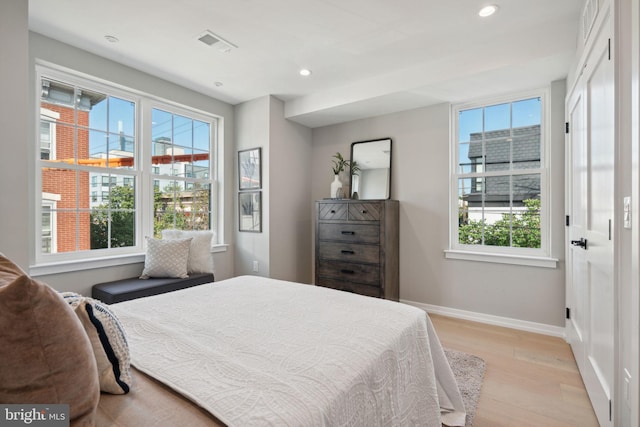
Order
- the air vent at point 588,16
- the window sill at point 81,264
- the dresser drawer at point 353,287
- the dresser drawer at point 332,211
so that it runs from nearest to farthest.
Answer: the air vent at point 588,16 < the window sill at point 81,264 < the dresser drawer at point 353,287 < the dresser drawer at point 332,211

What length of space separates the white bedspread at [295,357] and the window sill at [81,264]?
1.46 m

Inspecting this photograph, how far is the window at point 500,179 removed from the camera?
3.04m

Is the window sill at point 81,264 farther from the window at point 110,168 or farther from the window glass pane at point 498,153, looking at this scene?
the window glass pane at point 498,153

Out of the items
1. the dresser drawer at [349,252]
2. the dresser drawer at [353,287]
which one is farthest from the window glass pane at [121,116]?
the dresser drawer at [353,287]

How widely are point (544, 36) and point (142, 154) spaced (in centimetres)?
387

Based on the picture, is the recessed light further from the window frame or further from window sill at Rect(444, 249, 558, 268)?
the window frame

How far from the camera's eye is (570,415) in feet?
5.73

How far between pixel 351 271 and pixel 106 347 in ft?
9.08

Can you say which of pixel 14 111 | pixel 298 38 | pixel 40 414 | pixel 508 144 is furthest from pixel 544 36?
pixel 14 111

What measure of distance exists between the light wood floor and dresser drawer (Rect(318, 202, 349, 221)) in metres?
1.55

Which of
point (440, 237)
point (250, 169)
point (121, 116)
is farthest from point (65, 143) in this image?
point (440, 237)

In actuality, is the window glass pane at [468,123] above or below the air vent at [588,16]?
below

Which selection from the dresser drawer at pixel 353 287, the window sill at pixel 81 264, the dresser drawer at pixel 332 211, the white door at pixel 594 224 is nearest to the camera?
the white door at pixel 594 224

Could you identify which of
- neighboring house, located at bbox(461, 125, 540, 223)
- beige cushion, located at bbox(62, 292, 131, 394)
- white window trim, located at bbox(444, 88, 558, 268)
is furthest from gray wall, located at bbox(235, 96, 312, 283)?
beige cushion, located at bbox(62, 292, 131, 394)
